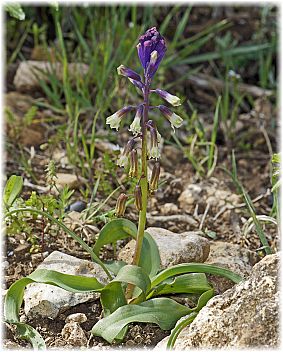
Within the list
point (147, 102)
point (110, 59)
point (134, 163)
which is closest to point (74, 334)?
point (134, 163)

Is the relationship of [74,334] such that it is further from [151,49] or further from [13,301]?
[151,49]

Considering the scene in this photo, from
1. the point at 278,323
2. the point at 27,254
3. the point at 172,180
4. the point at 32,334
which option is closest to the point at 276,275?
the point at 278,323

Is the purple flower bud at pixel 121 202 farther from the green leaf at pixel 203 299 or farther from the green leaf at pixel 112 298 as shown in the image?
the green leaf at pixel 203 299

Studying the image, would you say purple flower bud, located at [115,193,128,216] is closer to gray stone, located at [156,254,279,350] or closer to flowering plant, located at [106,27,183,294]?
flowering plant, located at [106,27,183,294]

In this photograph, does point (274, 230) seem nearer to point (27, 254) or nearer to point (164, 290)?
point (164, 290)

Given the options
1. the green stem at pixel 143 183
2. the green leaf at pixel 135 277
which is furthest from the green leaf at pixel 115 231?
the green leaf at pixel 135 277

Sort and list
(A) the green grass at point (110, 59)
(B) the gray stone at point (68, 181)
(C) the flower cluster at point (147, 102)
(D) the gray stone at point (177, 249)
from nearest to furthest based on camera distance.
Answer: (C) the flower cluster at point (147, 102), (D) the gray stone at point (177, 249), (B) the gray stone at point (68, 181), (A) the green grass at point (110, 59)

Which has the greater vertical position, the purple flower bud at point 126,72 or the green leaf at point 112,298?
the purple flower bud at point 126,72
